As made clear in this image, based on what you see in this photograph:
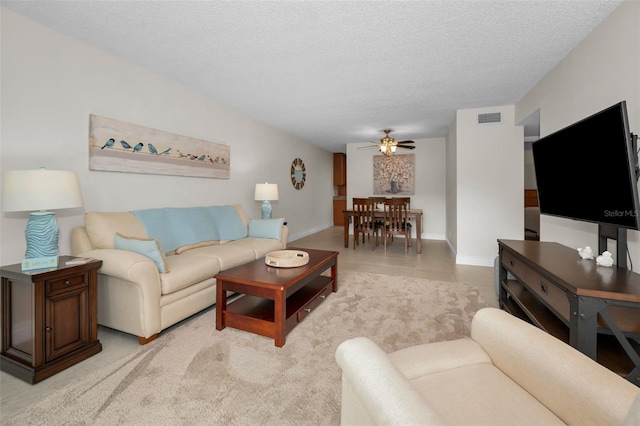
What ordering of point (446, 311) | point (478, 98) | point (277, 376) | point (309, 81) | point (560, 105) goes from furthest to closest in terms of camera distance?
point (478, 98)
point (309, 81)
point (560, 105)
point (446, 311)
point (277, 376)

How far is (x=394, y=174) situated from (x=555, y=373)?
249 inches

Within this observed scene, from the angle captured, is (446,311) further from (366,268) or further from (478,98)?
(478,98)

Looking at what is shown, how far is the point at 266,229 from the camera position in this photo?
12.2 feet

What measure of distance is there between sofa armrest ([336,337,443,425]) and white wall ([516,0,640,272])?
185cm

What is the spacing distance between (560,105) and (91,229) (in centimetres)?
428

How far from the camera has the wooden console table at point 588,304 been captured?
50.1 inches

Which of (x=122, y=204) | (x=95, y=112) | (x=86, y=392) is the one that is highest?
(x=95, y=112)

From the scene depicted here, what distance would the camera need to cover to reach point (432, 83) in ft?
10.7

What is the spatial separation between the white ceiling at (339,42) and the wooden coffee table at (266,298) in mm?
1879

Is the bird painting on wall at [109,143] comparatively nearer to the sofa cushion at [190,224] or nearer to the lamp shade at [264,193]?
the sofa cushion at [190,224]

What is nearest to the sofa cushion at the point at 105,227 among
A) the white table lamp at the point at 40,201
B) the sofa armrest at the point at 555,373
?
the white table lamp at the point at 40,201

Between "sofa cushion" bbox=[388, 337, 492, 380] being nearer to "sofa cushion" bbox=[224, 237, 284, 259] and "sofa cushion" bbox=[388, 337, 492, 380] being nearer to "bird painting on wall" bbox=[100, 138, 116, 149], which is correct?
"sofa cushion" bbox=[224, 237, 284, 259]

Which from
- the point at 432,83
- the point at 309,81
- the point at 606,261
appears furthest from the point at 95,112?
the point at 606,261

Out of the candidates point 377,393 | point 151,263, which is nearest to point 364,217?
point 151,263
